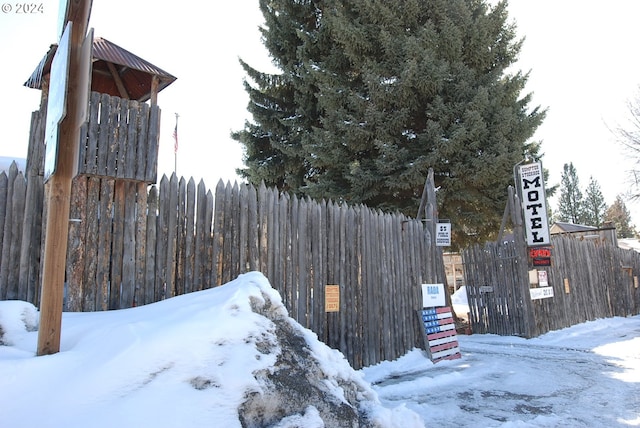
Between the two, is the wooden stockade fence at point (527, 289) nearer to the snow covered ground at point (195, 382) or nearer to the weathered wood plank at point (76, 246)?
the snow covered ground at point (195, 382)

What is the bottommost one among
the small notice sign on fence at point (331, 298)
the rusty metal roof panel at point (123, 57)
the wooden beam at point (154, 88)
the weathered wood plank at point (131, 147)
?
the small notice sign on fence at point (331, 298)

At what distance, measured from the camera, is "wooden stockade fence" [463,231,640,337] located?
11297 millimetres

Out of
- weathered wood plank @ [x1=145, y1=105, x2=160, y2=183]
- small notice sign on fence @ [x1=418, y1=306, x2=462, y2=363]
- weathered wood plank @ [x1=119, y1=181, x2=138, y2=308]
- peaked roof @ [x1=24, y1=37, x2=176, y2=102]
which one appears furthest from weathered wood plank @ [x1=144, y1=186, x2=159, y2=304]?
small notice sign on fence @ [x1=418, y1=306, x2=462, y2=363]

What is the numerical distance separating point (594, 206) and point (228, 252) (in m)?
66.9

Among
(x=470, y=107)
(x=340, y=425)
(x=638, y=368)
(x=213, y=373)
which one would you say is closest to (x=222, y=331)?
(x=213, y=373)

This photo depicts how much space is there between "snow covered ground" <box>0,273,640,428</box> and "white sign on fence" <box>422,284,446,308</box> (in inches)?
71.9

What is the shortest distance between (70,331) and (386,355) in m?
5.33

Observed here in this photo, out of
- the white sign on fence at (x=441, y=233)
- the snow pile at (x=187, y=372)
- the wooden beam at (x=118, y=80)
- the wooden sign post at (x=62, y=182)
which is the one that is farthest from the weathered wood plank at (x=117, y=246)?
the white sign on fence at (x=441, y=233)

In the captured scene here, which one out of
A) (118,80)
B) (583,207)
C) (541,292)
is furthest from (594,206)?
(118,80)

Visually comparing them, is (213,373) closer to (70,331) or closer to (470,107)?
(70,331)

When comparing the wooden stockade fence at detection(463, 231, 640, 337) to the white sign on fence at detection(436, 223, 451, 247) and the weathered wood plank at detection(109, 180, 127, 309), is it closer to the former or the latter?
the white sign on fence at detection(436, 223, 451, 247)

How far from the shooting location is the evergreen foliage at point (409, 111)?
12.1 metres

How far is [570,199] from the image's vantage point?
2419 inches

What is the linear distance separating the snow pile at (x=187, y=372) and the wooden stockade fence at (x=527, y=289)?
8464 mm
